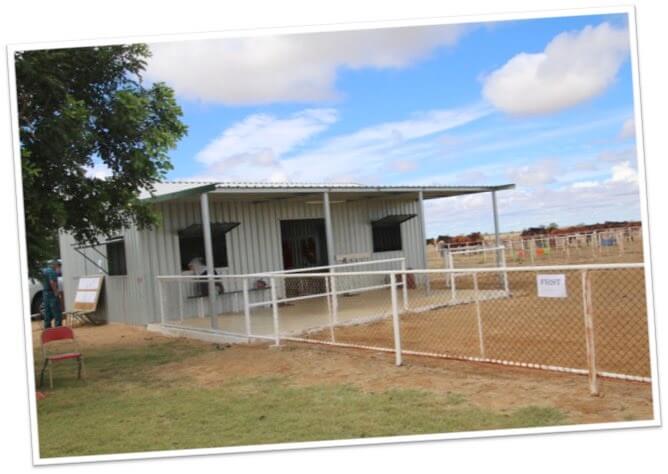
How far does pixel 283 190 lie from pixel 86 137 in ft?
19.1

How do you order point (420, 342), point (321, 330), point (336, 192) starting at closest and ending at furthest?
point (420, 342) → point (321, 330) → point (336, 192)

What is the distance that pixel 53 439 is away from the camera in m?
5.75

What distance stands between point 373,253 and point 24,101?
11842 mm

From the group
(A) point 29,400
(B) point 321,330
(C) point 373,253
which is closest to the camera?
(A) point 29,400

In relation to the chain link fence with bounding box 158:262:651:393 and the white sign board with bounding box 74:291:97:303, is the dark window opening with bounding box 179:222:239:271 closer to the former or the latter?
the chain link fence with bounding box 158:262:651:393

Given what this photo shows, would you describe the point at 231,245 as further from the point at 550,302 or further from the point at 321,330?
the point at 550,302

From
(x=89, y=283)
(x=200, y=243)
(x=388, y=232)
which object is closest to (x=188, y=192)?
(x=200, y=243)

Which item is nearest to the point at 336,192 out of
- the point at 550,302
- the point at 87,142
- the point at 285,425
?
the point at 550,302

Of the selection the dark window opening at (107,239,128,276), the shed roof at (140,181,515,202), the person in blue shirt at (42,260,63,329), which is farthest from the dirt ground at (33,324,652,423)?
the person in blue shirt at (42,260,63,329)

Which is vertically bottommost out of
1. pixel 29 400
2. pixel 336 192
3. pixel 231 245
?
pixel 29 400

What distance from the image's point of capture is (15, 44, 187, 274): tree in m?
7.13

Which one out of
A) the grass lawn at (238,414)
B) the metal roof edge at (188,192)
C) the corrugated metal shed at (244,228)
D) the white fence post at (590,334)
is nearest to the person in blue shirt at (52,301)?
the corrugated metal shed at (244,228)

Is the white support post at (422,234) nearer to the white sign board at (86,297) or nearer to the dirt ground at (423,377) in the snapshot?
the dirt ground at (423,377)

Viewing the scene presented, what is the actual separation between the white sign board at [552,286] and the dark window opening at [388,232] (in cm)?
1171
